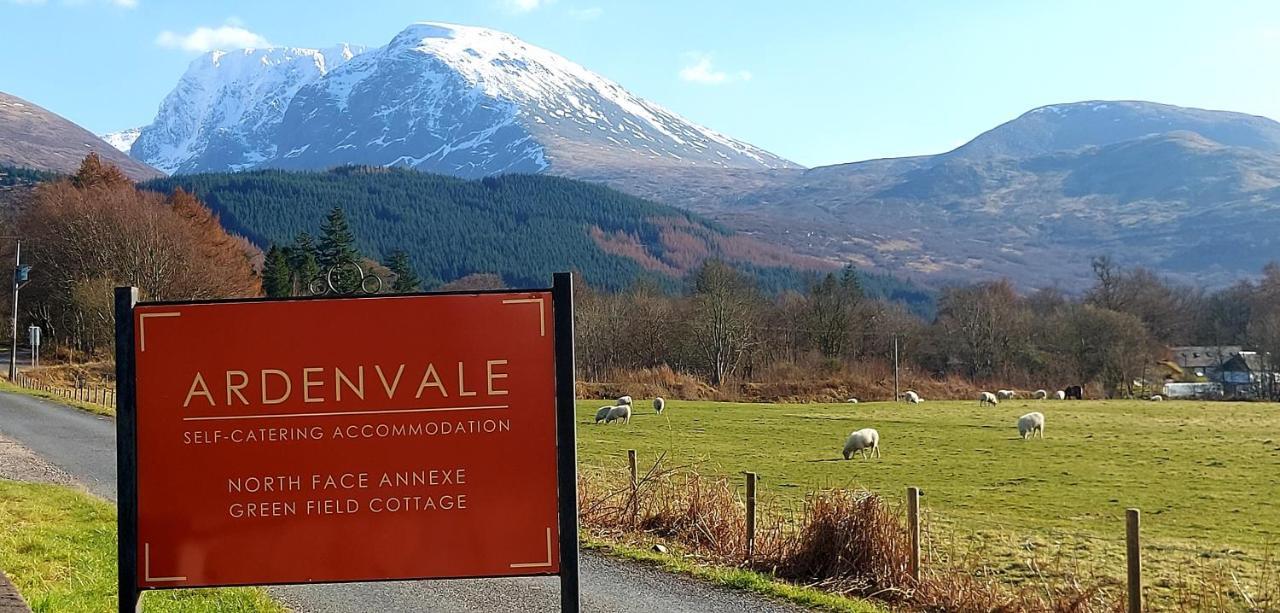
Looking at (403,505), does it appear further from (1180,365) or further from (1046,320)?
(1180,365)

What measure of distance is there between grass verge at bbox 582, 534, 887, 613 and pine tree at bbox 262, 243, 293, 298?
7415cm

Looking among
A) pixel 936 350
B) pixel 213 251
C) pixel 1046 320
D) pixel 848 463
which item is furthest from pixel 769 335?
pixel 848 463

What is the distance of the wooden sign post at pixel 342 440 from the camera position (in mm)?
5398

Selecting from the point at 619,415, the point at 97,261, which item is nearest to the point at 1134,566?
the point at 619,415

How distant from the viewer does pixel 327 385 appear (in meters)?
5.45

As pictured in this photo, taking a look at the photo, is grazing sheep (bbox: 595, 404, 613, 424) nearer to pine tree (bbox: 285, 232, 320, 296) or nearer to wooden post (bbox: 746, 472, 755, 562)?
wooden post (bbox: 746, 472, 755, 562)

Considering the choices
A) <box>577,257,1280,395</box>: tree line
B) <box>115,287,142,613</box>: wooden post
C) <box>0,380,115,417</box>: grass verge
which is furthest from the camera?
<box>577,257,1280,395</box>: tree line

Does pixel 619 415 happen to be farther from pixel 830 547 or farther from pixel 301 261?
pixel 301 261

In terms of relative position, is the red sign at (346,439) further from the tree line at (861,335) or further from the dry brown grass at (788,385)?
the tree line at (861,335)

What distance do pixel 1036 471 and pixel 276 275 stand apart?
221ft

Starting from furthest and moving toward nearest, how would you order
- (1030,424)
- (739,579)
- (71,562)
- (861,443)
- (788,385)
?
(788,385) < (1030,424) < (861,443) < (739,579) < (71,562)

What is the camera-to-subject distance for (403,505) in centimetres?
543

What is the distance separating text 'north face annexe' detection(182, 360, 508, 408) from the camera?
5438mm

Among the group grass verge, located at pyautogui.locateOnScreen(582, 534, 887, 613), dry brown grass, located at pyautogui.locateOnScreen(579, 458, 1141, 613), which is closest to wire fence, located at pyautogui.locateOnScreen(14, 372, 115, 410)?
dry brown grass, located at pyautogui.locateOnScreen(579, 458, 1141, 613)
